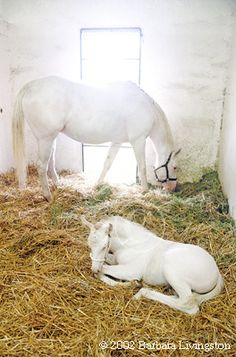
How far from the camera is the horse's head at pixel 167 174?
12.5 feet

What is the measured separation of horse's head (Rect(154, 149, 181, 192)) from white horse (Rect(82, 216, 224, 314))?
1.74m

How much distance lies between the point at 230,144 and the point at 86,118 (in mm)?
1599

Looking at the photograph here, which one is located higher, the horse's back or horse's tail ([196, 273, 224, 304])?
the horse's back

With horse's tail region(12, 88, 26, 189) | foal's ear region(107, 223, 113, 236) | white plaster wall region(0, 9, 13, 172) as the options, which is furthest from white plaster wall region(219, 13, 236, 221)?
white plaster wall region(0, 9, 13, 172)

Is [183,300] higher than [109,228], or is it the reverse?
[109,228]

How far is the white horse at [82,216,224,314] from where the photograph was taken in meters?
1.80

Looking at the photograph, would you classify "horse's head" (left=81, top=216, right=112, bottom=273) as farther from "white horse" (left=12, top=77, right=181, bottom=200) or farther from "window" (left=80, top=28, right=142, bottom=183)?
"window" (left=80, top=28, right=142, bottom=183)

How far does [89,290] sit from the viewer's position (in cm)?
198

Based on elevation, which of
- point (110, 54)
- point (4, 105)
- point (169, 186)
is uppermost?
point (110, 54)

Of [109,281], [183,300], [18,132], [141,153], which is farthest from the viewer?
[141,153]

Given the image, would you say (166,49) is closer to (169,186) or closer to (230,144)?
(230,144)

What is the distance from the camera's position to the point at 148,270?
2.00m

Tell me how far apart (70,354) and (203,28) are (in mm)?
3803

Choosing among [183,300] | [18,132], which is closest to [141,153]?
[18,132]
